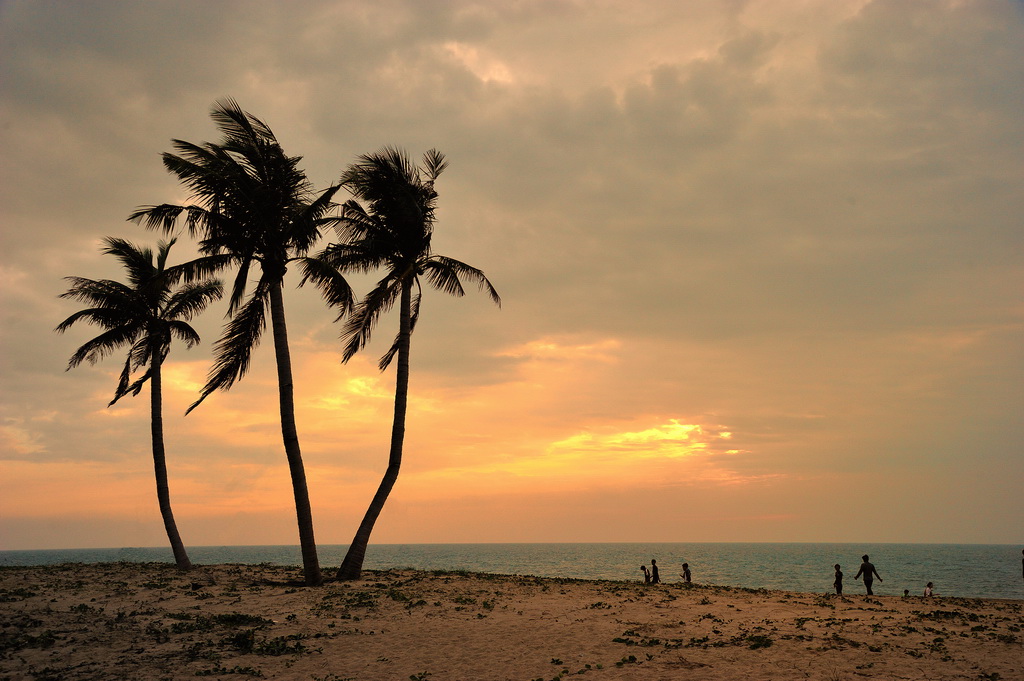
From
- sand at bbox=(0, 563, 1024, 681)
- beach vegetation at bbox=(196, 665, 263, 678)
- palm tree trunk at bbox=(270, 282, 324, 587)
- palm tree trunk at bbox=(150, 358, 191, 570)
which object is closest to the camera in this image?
beach vegetation at bbox=(196, 665, 263, 678)

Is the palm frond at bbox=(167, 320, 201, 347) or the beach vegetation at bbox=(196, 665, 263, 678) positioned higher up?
the palm frond at bbox=(167, 320, 201, 347)

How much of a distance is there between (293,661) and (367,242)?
1628 centimetres

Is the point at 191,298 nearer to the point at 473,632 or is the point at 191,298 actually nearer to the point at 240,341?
the point at 240,341

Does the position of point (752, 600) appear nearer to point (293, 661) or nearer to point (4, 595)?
point (293, 661)

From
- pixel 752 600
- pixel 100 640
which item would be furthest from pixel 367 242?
pixel 752 600

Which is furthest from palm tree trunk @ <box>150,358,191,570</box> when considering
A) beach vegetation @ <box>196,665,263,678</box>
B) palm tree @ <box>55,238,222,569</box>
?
beach vegetation @ <box>196,665,263,678</box>

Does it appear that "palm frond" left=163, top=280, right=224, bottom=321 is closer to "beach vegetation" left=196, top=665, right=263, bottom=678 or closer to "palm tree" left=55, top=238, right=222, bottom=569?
"palm tree" left=55, top=238, right=222, bottom=569

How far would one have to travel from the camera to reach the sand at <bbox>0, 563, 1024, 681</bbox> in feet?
49.6

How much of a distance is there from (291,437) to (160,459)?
12467 millimetres

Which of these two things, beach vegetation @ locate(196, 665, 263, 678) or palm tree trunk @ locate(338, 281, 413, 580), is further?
palm tree trunk @ locate(338, 281, 413, 580)

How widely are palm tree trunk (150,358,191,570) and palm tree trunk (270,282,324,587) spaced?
38.2 ft

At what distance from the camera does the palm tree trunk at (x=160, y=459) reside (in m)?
31.8

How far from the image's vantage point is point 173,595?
2291 cm

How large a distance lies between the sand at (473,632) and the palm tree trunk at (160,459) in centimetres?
Answer: 574
